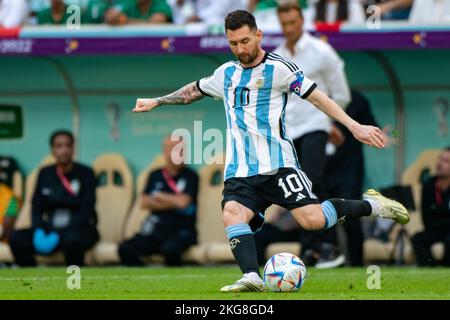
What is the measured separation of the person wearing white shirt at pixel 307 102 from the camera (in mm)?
12367

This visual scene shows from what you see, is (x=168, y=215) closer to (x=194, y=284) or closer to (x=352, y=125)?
(x=194, y=284)

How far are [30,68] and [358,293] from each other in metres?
8.31

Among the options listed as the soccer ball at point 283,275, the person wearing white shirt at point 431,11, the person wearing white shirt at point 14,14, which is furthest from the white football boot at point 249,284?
the person wearing white shirt at point 14,14

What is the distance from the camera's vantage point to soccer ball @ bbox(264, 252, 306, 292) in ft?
29.8

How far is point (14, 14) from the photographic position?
1611 cm

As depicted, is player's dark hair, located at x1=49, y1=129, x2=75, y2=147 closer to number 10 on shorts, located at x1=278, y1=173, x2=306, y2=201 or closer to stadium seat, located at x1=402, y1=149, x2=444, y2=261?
stadium seat, located at x1=402, y1=149, x2=444, y2=261

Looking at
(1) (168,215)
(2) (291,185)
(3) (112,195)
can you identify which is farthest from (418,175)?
(2) (291,185)

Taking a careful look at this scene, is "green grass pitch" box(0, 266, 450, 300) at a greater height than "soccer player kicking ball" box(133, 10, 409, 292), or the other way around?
"soccer player kicking ball" box(133, 10, 409, 292)

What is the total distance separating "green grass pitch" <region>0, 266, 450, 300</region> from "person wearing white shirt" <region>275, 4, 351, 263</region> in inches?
44.1

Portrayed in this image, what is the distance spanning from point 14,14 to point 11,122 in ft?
4.60

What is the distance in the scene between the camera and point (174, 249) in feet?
46.8

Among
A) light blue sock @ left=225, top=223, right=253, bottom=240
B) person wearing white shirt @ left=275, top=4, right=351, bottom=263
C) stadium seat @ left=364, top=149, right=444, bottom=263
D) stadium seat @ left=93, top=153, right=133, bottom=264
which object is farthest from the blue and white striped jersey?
stadium seat @ left=93, top=153, right=133, bottom=264
